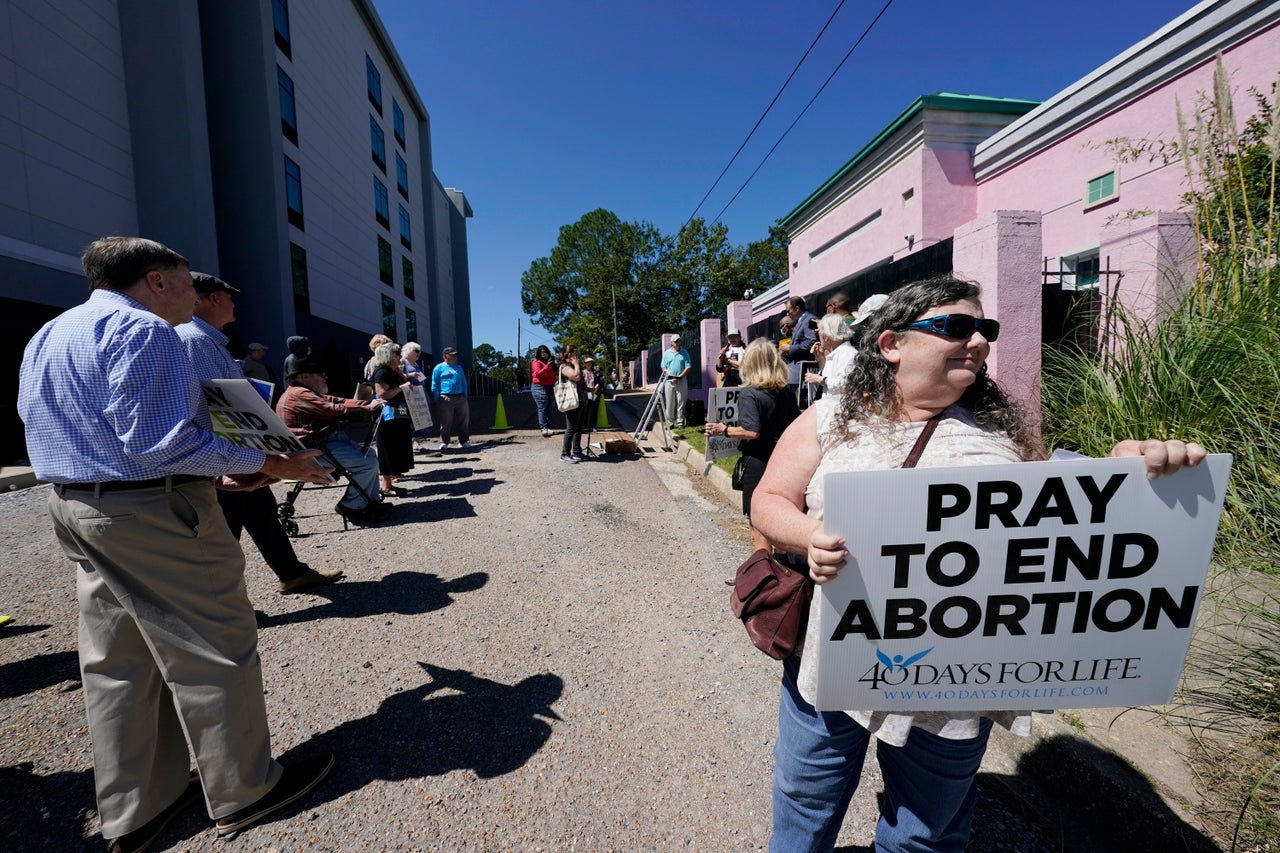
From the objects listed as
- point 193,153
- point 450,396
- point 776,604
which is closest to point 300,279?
point 193,153

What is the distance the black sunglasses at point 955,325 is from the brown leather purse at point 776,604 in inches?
8.7

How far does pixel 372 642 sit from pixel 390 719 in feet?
2.78

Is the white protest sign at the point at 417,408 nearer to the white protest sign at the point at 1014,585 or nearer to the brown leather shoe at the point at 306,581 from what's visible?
the brown leather shoe at the point at 306,581

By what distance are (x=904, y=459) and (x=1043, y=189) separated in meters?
11.7

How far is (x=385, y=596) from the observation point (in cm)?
402

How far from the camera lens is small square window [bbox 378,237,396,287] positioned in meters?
23.4

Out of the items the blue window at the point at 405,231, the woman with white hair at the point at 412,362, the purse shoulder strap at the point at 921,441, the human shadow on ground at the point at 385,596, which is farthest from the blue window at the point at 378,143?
the purse shoulder strap at the point at 921,441

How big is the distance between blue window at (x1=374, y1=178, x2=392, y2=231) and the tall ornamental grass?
24.9 meters

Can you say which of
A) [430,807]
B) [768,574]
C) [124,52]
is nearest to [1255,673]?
[768,574]

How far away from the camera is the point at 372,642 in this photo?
11.1 feet

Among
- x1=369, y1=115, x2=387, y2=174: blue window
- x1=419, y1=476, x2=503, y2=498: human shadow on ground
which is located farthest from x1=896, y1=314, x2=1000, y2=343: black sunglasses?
x1=369, y1=115, x2=387, y2=174: blue window

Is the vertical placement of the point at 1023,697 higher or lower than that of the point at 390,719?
higher

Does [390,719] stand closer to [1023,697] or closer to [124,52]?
[1023,697]

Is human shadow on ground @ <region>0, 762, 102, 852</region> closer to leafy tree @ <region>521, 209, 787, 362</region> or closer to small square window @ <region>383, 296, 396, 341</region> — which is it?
small square window @ <region>383, 296, 396, 341</region>
